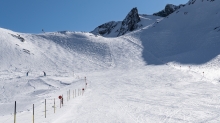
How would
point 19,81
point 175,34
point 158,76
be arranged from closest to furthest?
point 19,81 → point 158,76 → point 175,34

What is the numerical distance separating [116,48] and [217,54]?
26.6 m

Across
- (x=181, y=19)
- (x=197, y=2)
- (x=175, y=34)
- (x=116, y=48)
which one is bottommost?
(x=116, y=48)

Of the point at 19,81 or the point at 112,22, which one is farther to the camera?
the point at 112,22

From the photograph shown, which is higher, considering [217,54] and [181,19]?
[181,19]

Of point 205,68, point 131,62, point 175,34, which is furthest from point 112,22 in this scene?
point 205,68

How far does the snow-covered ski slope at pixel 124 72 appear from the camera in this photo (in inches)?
566

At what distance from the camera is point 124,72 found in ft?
139

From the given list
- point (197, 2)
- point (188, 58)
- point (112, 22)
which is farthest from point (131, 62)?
point (112, 22)

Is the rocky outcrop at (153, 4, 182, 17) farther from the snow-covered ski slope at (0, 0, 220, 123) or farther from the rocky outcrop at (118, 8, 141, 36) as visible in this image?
the snow-covered ski slope at (0, 0, 220, 123)

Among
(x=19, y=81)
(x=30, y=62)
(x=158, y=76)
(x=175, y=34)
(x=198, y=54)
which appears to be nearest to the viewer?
(x=19, y=81)

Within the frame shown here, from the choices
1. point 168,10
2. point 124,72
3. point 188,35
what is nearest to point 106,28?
point 168,10

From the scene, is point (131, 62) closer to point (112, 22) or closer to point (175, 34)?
point (175, 34)

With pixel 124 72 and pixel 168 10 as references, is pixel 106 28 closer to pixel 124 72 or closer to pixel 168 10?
pixel 168 10

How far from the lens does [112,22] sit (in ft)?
571
